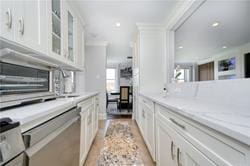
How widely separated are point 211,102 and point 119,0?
6.59 ft

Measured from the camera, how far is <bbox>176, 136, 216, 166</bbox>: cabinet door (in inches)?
31.9

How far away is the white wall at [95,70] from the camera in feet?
16.9

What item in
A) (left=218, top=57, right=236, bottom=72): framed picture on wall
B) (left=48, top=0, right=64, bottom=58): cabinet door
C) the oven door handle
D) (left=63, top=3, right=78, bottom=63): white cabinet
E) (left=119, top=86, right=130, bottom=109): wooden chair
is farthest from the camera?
(left=119, top=86, right=130, bottom=109): wooden chair

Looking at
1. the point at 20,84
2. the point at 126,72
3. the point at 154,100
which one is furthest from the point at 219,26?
the point at 126,72

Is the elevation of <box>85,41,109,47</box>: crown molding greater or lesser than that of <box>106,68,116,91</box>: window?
greater

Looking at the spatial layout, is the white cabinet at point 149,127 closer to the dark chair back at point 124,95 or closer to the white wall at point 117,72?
the dark chair back at point 124,95

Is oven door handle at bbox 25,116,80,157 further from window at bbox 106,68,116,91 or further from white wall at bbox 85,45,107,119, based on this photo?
window at bbox 106,68,116,91

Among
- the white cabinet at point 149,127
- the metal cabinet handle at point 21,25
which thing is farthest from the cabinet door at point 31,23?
the white cabinet at point 149,127

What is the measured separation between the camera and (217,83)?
4.83ft

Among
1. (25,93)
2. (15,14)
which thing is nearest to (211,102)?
(25,93)

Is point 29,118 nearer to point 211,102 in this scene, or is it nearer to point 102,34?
point 211,102

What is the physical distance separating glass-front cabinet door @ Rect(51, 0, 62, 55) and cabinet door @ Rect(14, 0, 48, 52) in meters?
0.29

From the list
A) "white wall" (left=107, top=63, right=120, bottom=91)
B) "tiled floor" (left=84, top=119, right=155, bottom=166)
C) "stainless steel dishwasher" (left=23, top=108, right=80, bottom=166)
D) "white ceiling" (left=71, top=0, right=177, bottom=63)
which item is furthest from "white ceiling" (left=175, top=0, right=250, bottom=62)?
"white wall" (left=107, top=63, right=120, bottom=91)

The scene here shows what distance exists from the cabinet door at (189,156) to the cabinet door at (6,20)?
50.9 inches
